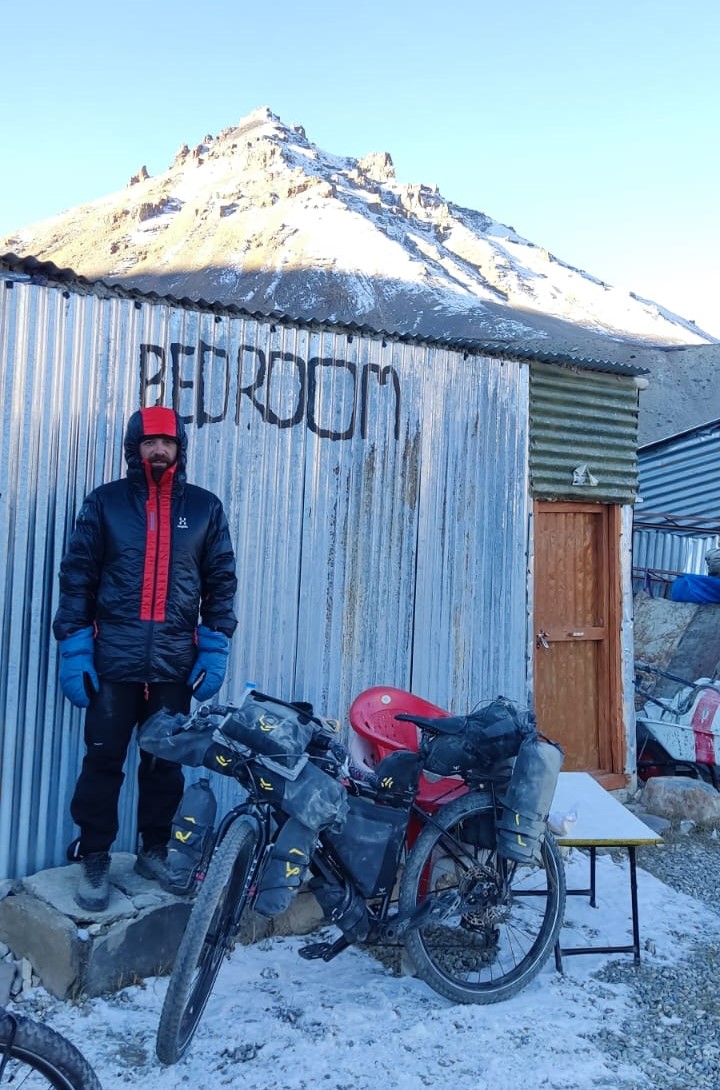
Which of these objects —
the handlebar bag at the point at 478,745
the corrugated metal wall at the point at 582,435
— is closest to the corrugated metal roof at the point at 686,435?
the corrugated metal wall at the point at 582,435

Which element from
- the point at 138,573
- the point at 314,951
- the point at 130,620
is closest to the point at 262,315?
the point at 138,573

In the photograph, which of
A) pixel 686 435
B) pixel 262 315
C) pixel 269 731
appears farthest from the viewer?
pixel 686 435

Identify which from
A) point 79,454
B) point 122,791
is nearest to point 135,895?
point 122,791

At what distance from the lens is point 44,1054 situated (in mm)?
2170

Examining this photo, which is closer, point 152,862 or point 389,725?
point 152,862

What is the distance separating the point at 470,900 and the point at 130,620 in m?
1.97

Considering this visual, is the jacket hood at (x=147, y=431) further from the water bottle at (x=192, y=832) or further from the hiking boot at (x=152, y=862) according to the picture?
the hiking boot at (x=152, y=862)

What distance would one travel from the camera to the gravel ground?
11.3ft

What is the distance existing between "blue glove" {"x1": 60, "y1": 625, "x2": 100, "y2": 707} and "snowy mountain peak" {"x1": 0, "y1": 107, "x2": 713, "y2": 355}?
183 ft

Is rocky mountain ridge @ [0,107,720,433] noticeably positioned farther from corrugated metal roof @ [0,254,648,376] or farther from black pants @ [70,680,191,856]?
black pants @ [70,680,191,856]

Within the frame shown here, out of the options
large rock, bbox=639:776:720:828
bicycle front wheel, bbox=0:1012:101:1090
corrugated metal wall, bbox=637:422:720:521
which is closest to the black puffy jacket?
bicycle front wheel, bbox=0:1012:101:1090

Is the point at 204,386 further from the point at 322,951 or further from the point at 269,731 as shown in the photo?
the point at 322,951

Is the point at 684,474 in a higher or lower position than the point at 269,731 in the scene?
higher

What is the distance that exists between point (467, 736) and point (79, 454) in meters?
2.46
